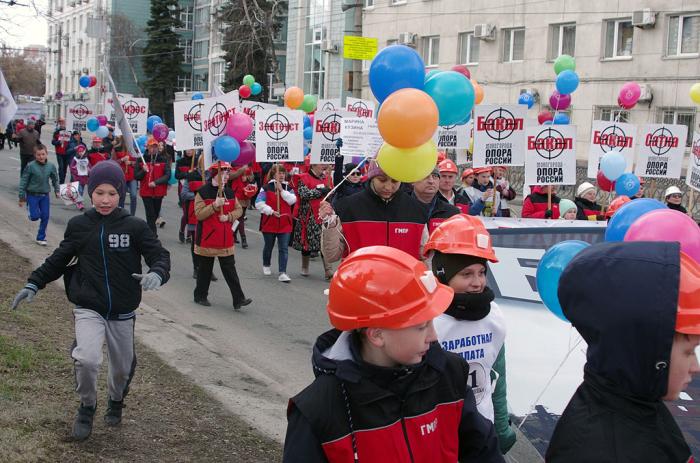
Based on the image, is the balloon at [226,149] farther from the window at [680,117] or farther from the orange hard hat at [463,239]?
the window at [680,117]

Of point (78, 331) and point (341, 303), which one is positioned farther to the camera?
point (78, 331)

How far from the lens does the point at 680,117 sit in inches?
1072

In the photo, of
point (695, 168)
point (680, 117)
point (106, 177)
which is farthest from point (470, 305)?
point (680, 117)

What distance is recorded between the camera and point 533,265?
4.77 m

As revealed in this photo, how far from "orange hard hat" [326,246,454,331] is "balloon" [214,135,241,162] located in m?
8.65

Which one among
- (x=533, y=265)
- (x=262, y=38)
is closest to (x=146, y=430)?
(x=533, y=265)

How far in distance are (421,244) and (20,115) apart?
133 ft

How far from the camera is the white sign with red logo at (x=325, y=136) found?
1523cm

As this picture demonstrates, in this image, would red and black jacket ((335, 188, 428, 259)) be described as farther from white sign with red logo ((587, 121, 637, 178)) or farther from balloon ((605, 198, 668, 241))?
white sign with red logo ((587, 121, 637, 178))

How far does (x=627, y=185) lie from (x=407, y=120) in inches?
247

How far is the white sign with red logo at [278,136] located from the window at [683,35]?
56.5 feet

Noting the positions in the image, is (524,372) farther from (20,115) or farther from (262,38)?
(262,38)

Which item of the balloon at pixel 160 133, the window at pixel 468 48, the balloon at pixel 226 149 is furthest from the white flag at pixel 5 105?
the window at pixel 468 48

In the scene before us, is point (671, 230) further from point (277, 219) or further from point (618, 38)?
point (618, 38)
